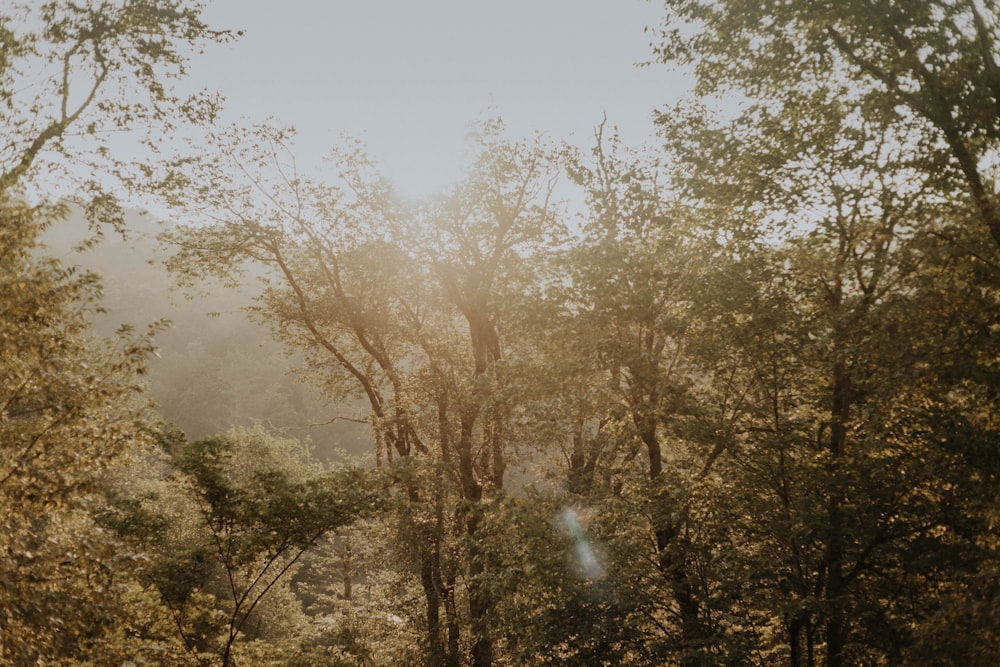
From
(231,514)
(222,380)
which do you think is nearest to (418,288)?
(231,514)

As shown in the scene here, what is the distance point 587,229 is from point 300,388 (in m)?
61.4

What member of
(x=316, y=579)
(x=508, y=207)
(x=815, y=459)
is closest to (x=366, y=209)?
(x=508, y=207)

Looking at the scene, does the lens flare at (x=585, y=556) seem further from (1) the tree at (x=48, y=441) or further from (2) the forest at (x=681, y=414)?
(1) the tree at (x=48, y=441)

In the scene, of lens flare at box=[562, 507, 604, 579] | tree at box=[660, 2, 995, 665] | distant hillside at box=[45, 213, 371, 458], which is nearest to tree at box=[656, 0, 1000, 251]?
tree at box=[660, 2, 995, 665]

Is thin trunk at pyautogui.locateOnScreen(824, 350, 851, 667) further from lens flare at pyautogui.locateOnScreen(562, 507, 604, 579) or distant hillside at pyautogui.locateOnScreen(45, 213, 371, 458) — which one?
distant hillside at pyautogui.locateOnScreen(45, 213, 371, 458)

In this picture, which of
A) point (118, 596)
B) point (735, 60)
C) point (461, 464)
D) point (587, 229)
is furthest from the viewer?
point (461, 464)

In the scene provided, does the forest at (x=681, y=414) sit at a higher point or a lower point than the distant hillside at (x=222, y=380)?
lower

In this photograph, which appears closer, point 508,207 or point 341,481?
point 341,481

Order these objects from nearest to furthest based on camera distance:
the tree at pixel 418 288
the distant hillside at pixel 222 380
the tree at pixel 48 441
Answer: the tree at pixel 48 441
the tree at pixel 418 288
the distant hillside at pixel 222 380

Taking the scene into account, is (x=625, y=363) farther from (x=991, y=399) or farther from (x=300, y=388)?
(x=300, y=388)

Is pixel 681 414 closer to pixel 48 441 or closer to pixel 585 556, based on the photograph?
pixel 585 556

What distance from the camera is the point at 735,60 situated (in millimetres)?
10188

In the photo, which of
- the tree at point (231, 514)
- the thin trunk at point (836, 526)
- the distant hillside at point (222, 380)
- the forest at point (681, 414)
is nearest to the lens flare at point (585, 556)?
the forest at point (681, 414)

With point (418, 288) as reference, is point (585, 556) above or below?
below
